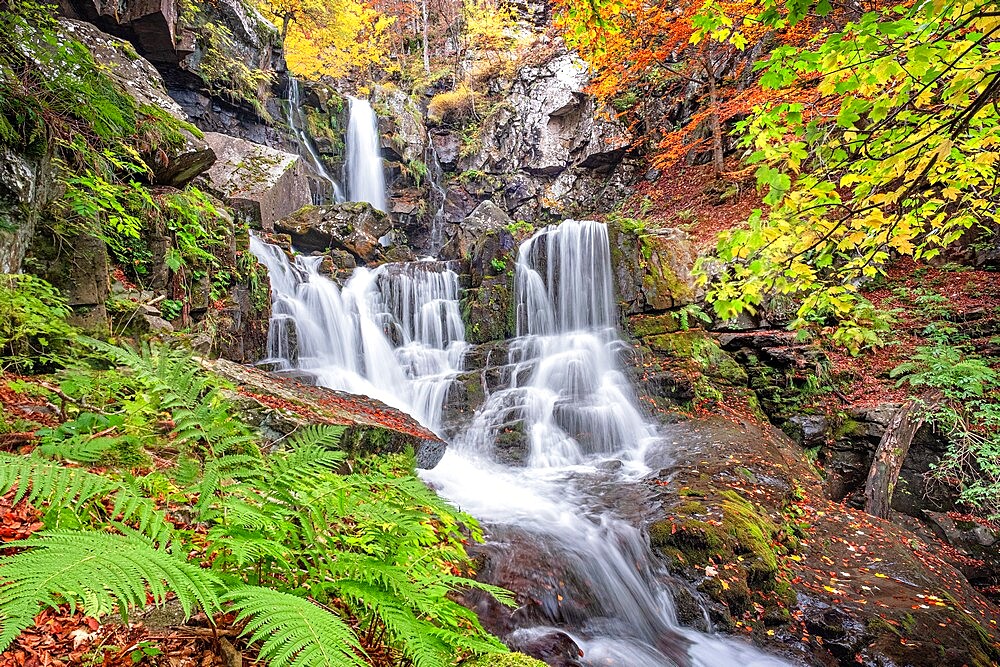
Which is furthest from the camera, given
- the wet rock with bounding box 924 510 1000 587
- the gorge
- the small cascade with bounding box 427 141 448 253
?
the small cascade with bounding box 427 141 448 253

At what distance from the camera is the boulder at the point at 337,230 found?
44.4 feet

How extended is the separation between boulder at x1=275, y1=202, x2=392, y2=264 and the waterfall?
393 cm

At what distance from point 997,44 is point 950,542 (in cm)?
628

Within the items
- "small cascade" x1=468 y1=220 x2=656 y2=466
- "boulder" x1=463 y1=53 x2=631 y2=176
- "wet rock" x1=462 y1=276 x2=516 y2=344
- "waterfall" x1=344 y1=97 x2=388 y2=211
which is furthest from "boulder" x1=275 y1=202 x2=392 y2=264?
"boulder" x1=463 y1=53 x2=631 y2=176

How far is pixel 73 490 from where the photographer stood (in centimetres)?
131

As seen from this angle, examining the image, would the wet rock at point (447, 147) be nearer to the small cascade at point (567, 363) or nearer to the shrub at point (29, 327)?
the small cascade at point (567, 363)

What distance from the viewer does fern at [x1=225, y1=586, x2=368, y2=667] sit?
1.04 metres

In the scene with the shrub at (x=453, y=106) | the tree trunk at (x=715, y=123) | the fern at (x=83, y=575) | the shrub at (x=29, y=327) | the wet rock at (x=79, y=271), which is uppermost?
the shrub at (x=453, y=106)

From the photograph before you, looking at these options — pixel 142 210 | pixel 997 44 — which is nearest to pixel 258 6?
pixel 142 210

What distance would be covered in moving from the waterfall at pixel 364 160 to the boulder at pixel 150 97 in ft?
36.2

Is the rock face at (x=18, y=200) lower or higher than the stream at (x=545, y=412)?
higher

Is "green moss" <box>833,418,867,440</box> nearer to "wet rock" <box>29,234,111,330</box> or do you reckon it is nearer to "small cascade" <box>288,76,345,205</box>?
"wet rock" <box>29,234,111,330</box>

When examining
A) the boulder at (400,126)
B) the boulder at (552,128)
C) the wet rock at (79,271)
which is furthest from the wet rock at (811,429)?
the boulder at (400,126)

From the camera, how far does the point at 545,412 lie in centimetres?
849
